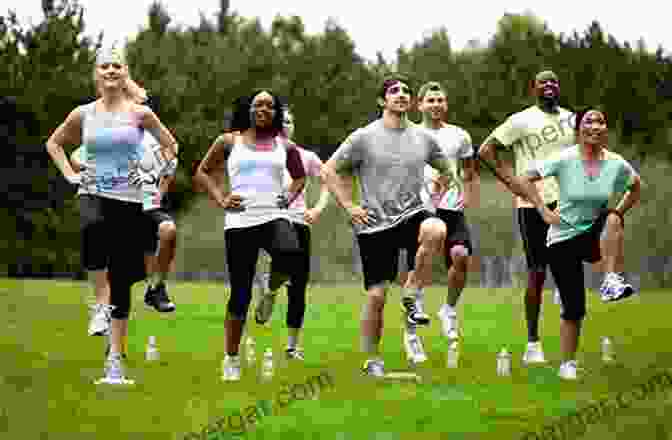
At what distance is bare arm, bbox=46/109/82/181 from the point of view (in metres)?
12.0

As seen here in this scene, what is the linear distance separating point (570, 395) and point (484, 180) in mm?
45943

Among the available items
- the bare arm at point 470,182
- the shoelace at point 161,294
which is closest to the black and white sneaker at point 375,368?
the bare arm at point 470,182

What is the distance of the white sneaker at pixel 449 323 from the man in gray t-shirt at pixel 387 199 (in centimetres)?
156

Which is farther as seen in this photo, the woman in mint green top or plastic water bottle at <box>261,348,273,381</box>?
the woman in mint green top

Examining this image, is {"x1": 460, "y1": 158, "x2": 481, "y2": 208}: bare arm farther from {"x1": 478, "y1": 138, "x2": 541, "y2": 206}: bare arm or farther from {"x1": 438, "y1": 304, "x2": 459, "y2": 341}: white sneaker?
{"x1": 438, "y1": 304, "x2": 459, "y2": 341}: white sneaker

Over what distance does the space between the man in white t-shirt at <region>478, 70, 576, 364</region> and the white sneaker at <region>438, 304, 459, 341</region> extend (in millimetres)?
704

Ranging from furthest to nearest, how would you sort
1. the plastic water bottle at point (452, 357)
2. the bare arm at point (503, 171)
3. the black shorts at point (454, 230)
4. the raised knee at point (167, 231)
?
the raised knee at point (167, 231) → the black shorts at point (454, 230) → the plastic water bottle at point (452, 357) → the bare arm at point (503, 171)

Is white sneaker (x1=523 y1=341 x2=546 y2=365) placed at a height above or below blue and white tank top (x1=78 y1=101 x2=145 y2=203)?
below

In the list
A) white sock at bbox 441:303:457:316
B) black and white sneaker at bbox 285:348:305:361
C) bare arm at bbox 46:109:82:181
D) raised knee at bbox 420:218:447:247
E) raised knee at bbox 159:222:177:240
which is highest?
bare arm at bbox 46:109:82:181

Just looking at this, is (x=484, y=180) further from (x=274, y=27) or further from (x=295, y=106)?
(x=274, y=27)

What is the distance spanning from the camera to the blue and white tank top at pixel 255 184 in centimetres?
1250

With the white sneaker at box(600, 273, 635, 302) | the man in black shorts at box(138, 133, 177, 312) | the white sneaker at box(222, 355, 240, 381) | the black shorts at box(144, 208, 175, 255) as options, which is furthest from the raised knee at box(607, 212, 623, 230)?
the black shorts at box(144, 208, 175, 255)

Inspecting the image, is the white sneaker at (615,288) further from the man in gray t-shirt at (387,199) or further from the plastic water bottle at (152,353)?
the plastic water bottle at (152,353)

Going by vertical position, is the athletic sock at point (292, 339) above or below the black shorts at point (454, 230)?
below
